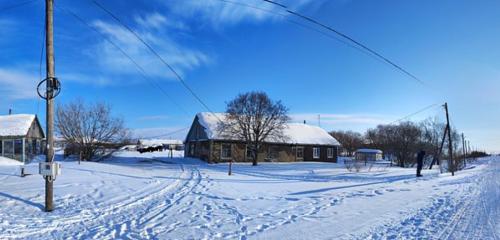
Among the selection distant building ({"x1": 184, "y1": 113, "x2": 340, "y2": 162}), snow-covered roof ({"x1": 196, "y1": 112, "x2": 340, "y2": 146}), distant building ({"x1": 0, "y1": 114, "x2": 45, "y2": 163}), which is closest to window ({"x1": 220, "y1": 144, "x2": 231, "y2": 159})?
distant building ({"x1": 184, "y1": 113, "x2": 340, "y2": 162})

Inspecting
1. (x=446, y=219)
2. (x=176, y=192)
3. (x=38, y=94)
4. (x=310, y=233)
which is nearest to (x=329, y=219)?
(x=310, y=233)

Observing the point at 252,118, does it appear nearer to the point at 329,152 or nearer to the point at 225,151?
the point at 225,151

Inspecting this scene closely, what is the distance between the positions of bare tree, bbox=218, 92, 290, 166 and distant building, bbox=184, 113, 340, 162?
4.89 feet

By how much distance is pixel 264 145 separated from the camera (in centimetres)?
4122

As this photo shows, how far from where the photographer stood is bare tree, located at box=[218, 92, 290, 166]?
121 feet

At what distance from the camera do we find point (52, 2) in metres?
9.84

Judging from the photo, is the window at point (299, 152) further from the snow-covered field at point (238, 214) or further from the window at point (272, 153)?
the snow-covered field at point (238, 214)

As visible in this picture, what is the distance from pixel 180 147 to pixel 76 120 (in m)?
76.0

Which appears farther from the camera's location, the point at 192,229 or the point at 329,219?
the point at 329,219

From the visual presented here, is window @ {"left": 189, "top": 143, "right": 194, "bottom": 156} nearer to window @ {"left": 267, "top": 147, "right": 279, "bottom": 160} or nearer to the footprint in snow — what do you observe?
window @ {"left": 267, "top": 147, "right": 279, "bottom": 160}

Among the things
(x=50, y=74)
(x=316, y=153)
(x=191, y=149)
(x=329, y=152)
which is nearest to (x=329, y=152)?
(x=329, y=152)

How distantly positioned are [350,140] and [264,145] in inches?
3004

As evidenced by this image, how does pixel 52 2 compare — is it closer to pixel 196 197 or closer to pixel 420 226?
pixel 196 197

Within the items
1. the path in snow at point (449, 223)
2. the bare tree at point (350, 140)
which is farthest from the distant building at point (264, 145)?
the bare tree at point (350, 140)
